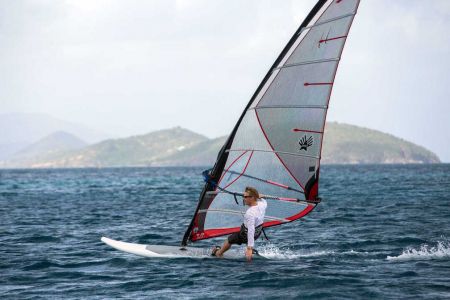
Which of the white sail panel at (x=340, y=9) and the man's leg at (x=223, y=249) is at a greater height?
the white sail panel at (x=340, y=9)

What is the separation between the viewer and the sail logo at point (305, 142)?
49.7 ft

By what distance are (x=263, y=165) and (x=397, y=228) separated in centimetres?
946

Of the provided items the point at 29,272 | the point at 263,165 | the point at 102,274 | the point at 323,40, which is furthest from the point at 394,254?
the point at 29,272

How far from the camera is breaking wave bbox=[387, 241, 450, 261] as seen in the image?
15.9m

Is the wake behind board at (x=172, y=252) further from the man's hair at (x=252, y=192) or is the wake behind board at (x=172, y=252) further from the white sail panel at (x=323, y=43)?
the white sail panel at (x=323, y=43)

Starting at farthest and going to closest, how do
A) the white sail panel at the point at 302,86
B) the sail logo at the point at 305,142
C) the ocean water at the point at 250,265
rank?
1. the sail logo at the point at 305,142
2. the white sail panel at the point at 302,86
3. the ocean water at the point at 250,265

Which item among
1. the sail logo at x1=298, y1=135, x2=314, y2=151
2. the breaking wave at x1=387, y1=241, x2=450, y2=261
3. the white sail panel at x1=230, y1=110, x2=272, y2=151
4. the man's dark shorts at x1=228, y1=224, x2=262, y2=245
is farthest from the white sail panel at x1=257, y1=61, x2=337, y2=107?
the breaking wave at x1=387, y1=241, x2=450, y2=261

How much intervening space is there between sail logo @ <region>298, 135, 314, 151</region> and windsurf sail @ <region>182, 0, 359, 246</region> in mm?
13

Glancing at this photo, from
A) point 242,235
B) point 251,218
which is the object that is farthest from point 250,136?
point 242,235

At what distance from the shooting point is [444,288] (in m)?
12.3

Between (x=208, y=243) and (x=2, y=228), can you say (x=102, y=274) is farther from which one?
(x=2, y=228)

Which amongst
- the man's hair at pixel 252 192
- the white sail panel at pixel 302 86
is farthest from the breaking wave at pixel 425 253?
the white sail panel at pixel 302 86

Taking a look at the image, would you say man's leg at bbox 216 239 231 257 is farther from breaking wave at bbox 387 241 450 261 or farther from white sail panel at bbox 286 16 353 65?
white sail panel at bbox 286 16 353 65

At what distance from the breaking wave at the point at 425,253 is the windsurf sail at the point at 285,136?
2.63 metres
